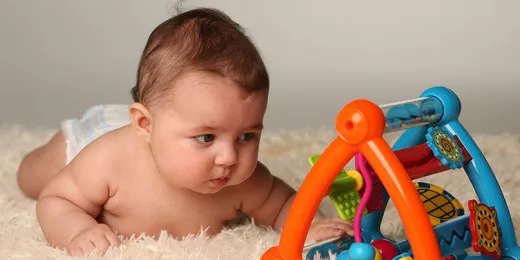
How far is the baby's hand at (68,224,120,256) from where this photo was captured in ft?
5.91

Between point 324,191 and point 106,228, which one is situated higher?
point 324,191

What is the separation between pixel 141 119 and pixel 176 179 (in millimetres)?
137

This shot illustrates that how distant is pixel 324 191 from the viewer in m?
1.56

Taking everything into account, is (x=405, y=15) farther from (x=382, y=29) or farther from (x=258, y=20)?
(x=258, y=20)

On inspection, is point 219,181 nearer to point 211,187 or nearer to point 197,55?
point 211,187

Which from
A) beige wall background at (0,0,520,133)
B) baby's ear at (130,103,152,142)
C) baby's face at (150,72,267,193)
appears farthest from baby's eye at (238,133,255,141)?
beige wall background at (0,0,520,133)

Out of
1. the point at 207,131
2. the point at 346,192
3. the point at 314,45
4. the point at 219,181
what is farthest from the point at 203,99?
the point at 314,45

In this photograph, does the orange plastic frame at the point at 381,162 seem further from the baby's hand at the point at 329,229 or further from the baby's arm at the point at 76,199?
the baby's arm at the point at 76,199

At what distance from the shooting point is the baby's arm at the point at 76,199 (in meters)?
1.89

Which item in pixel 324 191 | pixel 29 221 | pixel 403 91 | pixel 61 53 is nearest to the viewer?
pixel 324 191

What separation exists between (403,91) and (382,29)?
51 centimetres

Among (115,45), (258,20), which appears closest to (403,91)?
(258,20)

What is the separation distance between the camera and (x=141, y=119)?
186cm

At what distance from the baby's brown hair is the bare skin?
0.02 metres
